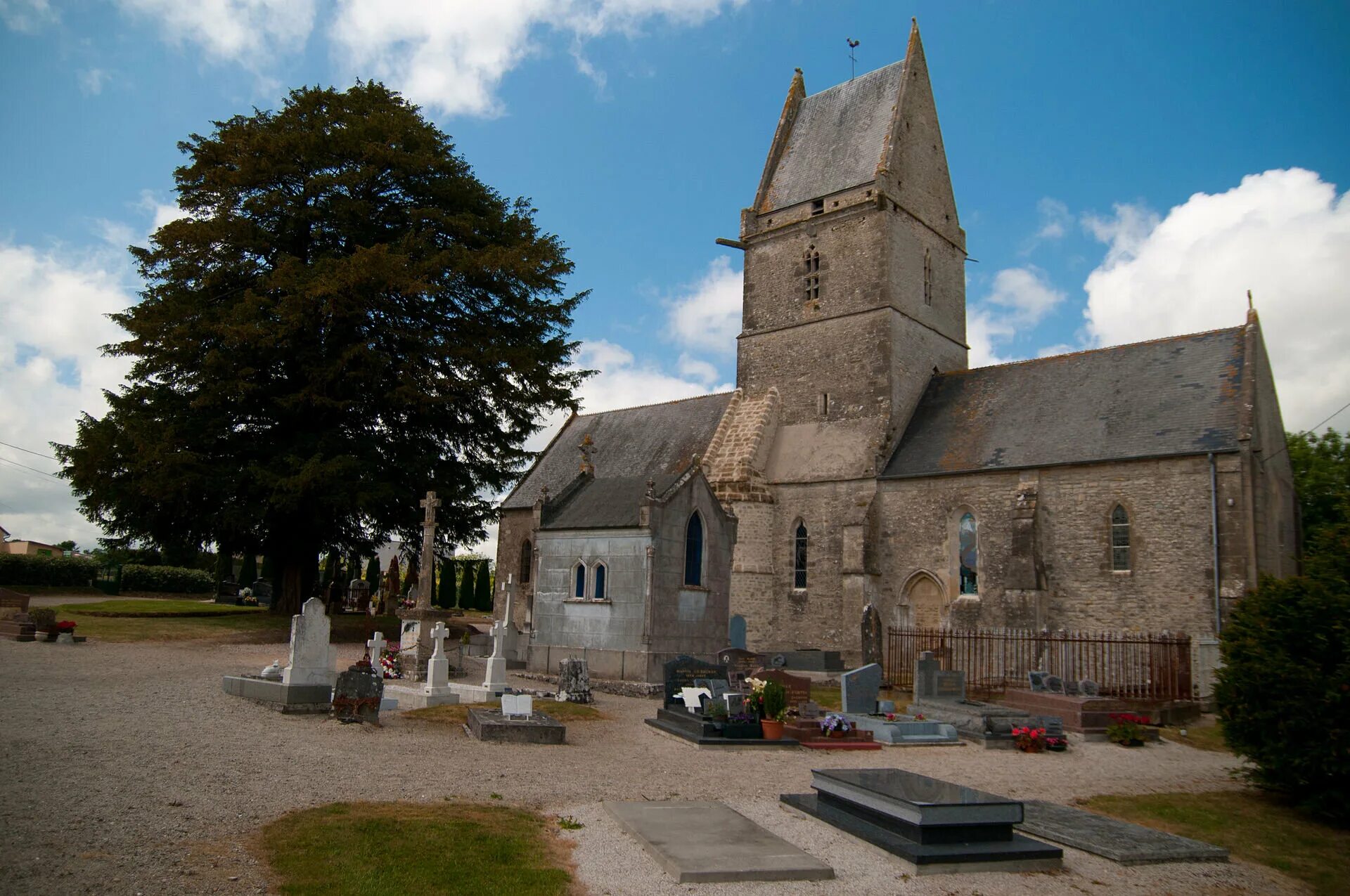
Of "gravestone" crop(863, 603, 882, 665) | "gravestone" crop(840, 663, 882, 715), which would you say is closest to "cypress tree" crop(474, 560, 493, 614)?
"gravestone" crop(863, 603, 882, 665)

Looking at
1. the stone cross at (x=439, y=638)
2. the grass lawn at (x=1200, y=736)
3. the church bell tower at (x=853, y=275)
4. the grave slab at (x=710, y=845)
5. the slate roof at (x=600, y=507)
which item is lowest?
the grass lawn at (x=1200, y=736)

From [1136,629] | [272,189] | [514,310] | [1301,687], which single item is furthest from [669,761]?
[272,189]

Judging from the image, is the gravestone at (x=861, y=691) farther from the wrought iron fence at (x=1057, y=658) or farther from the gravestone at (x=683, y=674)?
the wrought iron fence at (x=1057, y=658)

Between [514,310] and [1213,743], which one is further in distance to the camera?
[514,310]

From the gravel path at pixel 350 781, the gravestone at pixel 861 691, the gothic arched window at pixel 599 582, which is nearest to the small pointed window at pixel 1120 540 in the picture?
the gravel path at pixel 350 781

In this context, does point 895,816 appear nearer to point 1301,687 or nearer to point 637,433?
point 1301,687

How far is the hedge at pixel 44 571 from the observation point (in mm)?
38906

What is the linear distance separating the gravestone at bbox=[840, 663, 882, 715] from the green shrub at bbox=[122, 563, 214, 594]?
39.7 meters

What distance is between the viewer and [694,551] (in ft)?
72.1

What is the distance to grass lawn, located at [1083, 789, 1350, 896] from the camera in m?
8.19

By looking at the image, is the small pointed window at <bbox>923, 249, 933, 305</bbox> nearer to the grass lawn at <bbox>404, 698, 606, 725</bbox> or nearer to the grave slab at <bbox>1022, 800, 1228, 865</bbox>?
the grass lawn at <bbox>404, 698, 606, 725</bbox>

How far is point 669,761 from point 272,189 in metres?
23.5

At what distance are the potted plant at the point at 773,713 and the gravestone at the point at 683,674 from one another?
212 cm

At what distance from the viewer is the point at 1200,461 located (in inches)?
878
